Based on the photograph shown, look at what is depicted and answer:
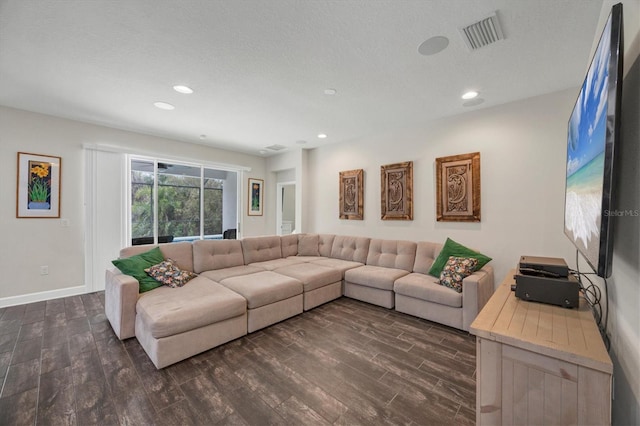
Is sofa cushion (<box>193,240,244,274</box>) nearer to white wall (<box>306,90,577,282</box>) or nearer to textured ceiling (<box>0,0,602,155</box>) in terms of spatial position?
textured ceiling (<box>0,0,602,155</box>)

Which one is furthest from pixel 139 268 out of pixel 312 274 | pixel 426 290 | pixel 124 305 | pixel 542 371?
pixel 542 371

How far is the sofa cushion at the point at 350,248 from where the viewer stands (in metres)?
4.29

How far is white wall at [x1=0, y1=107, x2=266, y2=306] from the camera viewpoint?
3389mm

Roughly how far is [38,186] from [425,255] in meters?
5.60

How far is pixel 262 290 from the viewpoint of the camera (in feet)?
9.14

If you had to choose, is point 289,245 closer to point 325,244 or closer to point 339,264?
point 325,244

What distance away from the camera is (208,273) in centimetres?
335

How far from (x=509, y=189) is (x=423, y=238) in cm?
129

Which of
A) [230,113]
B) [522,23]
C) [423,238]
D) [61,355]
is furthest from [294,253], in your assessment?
[522,23]

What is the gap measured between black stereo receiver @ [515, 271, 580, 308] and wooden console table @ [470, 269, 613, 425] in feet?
0.53

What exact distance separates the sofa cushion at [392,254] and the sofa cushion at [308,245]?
1.12 m

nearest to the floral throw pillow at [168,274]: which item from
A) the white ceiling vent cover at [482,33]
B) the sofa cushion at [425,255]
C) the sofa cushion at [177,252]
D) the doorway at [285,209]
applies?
the sofa cushion at [177,252]

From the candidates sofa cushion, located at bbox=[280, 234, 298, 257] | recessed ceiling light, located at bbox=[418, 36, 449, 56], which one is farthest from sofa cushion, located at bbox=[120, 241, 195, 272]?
recessed ceiling light, located at bbox=[418, 36, 449, 56]

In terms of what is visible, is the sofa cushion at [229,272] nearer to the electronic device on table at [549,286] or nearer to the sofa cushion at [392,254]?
the sofa cushion at [392,254]
